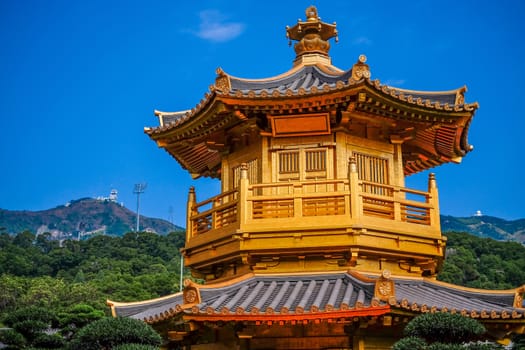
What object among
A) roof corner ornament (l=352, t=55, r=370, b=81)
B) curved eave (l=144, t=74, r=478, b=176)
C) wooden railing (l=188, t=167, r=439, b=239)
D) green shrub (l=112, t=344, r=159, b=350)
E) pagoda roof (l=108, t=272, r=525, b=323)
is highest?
roof corner ornament (l=352, t=55, r=370, b=81)

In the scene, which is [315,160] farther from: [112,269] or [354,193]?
[112,269]

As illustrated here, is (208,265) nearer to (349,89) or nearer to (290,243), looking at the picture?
(290,243)

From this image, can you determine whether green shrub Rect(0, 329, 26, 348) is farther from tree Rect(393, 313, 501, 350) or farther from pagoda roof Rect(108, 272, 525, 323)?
tree Rect(393, 313, 501, 350)

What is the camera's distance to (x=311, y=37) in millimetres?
17625

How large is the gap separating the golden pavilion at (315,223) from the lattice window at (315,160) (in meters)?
0.02

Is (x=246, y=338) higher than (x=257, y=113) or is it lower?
lower

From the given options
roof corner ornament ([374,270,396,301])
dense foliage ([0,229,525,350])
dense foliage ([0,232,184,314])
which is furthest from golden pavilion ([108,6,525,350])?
dense foliage ([0,232,184,314])

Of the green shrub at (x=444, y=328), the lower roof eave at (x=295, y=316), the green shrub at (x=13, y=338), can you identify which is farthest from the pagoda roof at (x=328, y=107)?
the green shrub at (x=13, y=338)

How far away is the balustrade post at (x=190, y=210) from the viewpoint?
16.3 m

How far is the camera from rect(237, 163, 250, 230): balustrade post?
46.7ft

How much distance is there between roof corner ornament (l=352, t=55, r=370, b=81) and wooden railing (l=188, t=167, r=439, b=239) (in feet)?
6.39

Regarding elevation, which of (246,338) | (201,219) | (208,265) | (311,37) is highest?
(311,37)

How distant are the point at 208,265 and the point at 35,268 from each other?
71.1 meters

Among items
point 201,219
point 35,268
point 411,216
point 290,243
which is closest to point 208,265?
point 201,219
